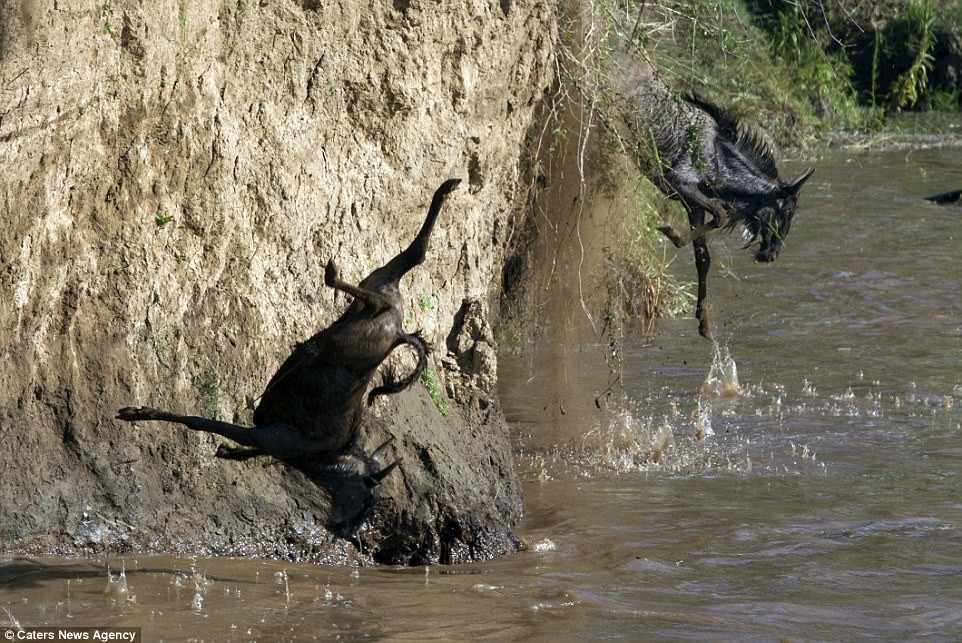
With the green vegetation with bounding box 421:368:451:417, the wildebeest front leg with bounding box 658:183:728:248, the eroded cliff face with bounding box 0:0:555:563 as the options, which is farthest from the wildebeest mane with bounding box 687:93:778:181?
the green vegetation with bounding box 421:368:451:417

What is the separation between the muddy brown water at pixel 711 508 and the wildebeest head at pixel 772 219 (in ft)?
3.71

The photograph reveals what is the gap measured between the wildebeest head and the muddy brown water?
1.13 meters

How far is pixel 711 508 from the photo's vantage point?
6.98m

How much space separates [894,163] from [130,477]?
52.6 ft

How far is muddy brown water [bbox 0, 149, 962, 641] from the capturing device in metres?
4.82

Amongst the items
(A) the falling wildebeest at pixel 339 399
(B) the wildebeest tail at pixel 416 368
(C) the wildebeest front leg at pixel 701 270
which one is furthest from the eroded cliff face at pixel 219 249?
(C) the wildebeest front leg at pixel 701 270

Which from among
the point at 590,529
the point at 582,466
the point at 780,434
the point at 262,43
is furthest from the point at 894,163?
the point at 262,43

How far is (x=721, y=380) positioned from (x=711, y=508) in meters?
2.83

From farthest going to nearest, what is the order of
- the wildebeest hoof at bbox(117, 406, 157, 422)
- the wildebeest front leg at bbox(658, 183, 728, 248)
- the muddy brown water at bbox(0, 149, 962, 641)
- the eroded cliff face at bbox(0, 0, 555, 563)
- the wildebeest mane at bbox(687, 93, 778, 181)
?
the wildebeest mane at bbox(687, 93, 778, 181)
the wildebeest front leg at bbox(658, 183, 728, 248)
the eroded cliff face at bbox(0, 0, 555, 563)
the muddy brown water at bbox(0, 149, 962, 641)
the wildebeest hoof at bbox(117, 406, 157, 422)

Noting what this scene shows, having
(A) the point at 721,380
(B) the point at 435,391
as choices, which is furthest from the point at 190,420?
(A) the point at 721,380

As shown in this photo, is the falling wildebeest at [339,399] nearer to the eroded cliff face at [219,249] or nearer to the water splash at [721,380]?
the eroded cliff face at [219,249]

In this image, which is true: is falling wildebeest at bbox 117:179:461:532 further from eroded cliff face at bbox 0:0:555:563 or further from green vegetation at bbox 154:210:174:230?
green vegetation at bbox 154:210:174:230

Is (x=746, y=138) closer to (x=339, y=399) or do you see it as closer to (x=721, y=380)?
(x=721, y=380)

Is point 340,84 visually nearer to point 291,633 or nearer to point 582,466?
point 291,633
